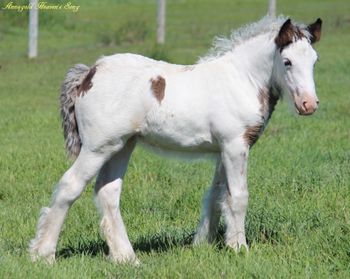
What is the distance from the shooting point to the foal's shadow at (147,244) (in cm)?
650

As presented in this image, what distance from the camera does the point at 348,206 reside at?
749 centimetres

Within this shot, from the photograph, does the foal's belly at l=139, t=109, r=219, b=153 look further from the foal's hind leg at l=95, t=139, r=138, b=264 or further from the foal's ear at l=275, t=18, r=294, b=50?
the foal's ear at l=275, t=18, r=294, b=50

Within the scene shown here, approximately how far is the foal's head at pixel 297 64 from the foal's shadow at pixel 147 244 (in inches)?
48.8

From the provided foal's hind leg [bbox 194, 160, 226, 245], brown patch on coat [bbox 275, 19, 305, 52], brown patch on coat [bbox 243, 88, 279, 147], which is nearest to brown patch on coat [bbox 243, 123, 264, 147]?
brown patch on coat [bbox 243, 88, 279, 147]

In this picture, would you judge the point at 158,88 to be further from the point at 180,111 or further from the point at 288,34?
the point at 288,34

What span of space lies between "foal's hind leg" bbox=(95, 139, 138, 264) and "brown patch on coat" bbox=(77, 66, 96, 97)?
18.5 inches

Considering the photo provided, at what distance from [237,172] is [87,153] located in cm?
102

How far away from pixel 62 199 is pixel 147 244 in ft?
2.82

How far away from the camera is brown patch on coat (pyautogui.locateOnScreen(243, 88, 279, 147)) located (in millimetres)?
6137

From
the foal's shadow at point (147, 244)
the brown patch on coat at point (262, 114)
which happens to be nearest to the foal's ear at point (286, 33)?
the brown patch on coat at point (262, 114)

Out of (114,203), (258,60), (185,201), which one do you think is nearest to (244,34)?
(258,60)

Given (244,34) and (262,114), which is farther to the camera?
(244,34)

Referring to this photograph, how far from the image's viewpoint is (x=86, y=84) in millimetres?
6305

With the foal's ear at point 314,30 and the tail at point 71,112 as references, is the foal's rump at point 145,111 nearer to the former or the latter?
the tail at point 71,112
